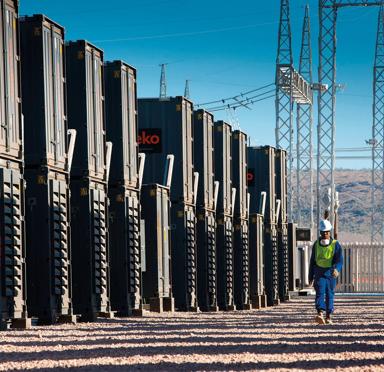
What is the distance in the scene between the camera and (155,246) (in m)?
25.5

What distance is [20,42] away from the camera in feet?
62.5

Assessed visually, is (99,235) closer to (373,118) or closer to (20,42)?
(20,42)

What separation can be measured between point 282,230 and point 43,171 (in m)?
24.0

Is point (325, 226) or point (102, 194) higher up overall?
point (102, 194)

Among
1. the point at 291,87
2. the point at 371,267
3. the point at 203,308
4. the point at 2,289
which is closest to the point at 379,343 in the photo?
the point at 2,289

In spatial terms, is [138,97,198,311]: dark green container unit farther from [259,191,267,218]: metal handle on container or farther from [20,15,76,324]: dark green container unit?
[259,191,267,218]: metal handle on container

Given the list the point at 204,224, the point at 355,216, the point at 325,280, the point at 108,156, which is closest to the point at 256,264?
the point at 204,224

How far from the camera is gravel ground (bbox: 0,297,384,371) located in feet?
38.2

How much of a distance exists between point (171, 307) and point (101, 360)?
47.9 ft

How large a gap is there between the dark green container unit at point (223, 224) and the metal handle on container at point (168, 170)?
16.3 ft

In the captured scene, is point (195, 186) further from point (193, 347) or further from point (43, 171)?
point (193, 347)

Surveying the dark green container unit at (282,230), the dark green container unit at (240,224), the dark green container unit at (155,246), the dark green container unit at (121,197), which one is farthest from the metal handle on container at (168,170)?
the dark green container unit at (282,230)

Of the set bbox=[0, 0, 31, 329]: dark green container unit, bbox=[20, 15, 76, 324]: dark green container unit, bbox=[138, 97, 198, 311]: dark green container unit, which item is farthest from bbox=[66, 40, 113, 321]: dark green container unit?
bbox=[138, 97, 198, 311]: dark green container unit

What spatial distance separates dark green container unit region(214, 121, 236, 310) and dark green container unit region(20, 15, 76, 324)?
515 inches
